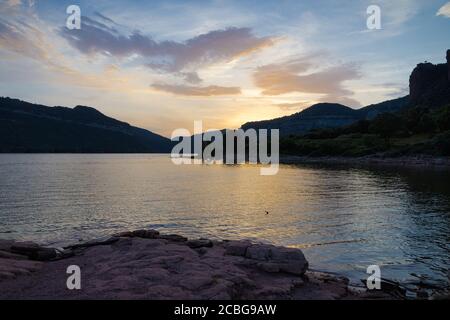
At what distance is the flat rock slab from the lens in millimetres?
17719

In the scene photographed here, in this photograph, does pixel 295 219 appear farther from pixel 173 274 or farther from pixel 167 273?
pixel 167 273

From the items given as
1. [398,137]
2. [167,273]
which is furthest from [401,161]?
[167,273]

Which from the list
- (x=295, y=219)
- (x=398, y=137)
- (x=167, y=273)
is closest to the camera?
(x=167, y=273)

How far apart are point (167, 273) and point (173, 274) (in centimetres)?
32

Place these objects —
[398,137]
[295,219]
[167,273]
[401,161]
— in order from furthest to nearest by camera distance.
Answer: [398,137], [401,161], [295,219], [167,273]

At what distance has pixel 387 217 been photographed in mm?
43812

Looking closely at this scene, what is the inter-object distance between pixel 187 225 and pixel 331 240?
15192 millimetres

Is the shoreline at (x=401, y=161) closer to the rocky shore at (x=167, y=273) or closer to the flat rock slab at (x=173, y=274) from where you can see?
the rocky shore at (x=167, y=273)

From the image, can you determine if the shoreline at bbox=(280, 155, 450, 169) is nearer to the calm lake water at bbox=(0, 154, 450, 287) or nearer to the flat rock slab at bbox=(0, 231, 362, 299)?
the calm lake water at bbox=(0, 154, 450, 287)

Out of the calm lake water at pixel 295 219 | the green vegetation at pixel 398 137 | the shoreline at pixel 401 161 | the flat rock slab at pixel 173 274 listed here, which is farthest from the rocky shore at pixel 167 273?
the green vegetation at pixel 398 137

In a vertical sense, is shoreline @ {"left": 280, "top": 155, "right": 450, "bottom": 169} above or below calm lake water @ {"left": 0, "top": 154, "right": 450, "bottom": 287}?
above

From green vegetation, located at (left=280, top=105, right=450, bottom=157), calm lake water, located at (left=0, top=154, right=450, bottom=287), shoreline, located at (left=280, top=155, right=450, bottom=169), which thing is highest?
green vegetation, located at (left=280, top=105, right=450, bottom=157)

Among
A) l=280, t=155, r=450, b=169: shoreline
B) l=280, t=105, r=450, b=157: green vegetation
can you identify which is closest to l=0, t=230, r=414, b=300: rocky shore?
l=280, t=155, r=450, b=169: shoreline

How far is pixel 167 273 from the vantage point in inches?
794
